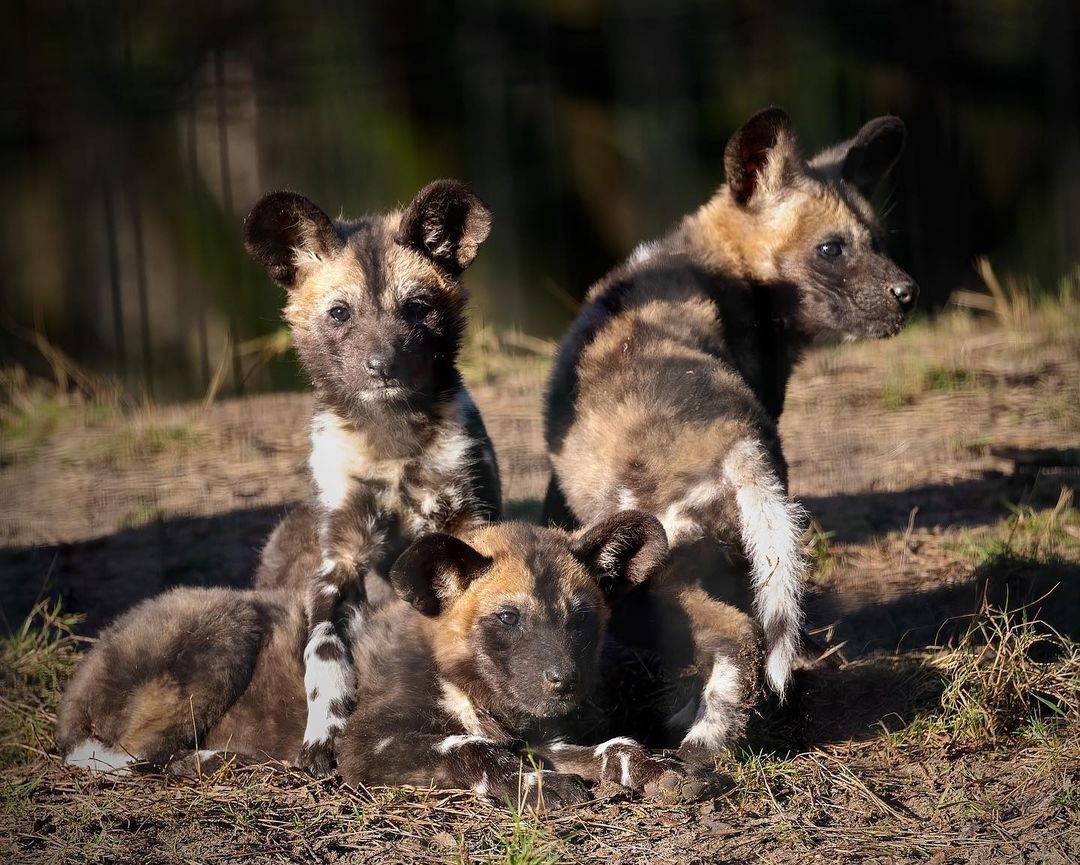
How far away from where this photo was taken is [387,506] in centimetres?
435

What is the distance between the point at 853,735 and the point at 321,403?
2121 mm

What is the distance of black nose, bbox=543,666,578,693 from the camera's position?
144 inches

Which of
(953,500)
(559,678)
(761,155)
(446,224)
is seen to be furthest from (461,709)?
(953,500)

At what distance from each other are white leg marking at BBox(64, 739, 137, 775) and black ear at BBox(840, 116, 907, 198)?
371cm

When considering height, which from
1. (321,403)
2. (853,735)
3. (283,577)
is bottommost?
(853,735)

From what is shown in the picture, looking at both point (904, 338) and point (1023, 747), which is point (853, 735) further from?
point (904, 338)

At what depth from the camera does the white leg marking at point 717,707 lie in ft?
12.5

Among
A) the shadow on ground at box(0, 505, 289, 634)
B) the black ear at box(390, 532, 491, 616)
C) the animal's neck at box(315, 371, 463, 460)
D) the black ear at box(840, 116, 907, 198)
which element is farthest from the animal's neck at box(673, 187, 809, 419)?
the shadow on ground at box(0, 505, 289, 634)

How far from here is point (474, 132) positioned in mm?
8641

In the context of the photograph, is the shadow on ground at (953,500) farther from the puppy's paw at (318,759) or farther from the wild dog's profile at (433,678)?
the puppy's paw at (318,759)

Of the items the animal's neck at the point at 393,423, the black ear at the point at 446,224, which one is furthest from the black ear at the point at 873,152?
the animal's neck at the point at 393,423

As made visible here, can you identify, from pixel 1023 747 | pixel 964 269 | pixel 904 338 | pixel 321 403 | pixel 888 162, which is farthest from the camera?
pixel 964 269

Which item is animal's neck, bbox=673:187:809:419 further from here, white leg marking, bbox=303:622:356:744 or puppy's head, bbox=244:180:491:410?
white leg marking, bbox=303:622:356:744

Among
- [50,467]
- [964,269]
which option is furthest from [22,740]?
[964,269]
